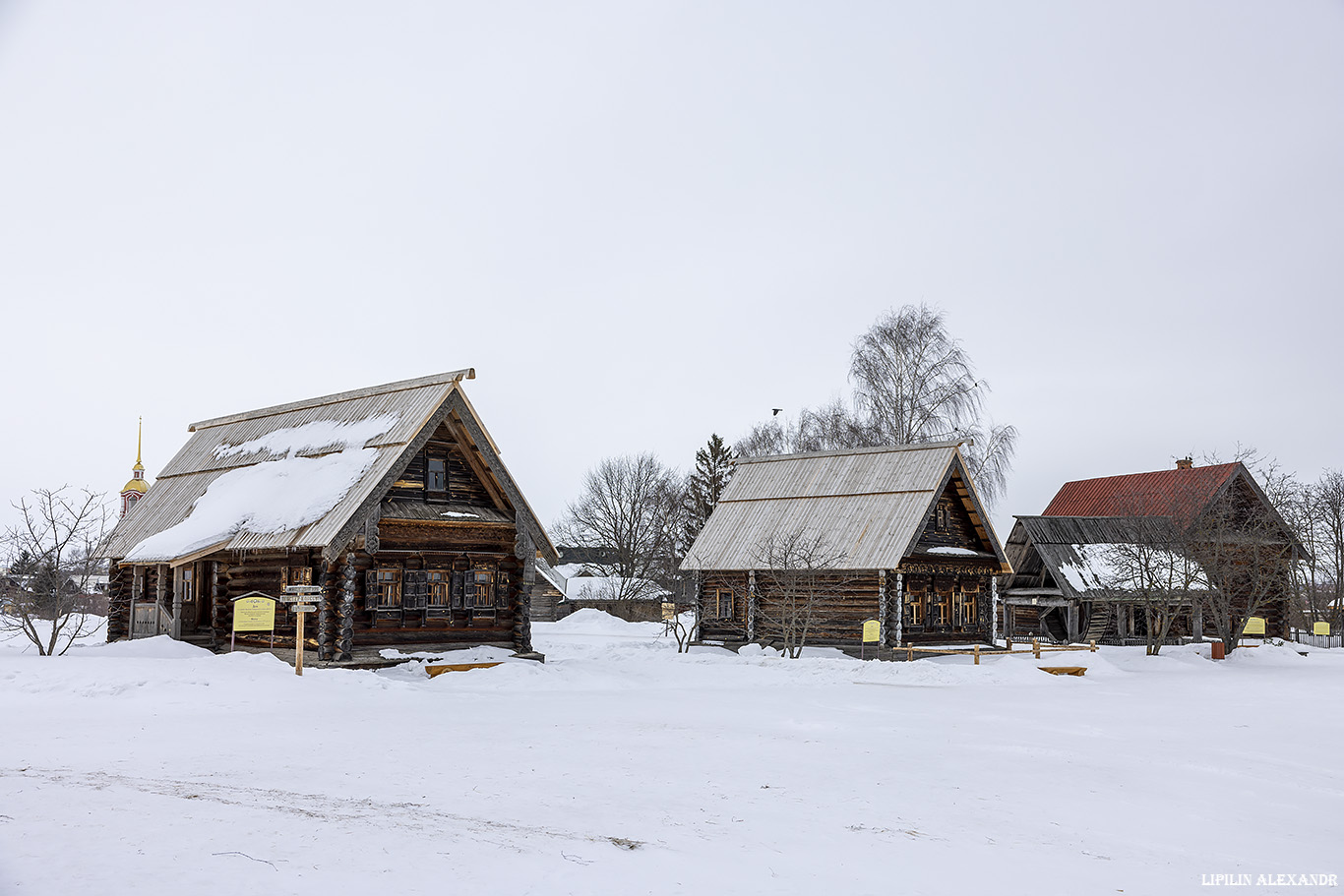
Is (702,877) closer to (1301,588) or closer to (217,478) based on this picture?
(217,478)

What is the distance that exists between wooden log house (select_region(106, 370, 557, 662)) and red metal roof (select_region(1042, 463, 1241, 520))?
82.5 ft

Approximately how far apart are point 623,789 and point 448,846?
300 centimetres

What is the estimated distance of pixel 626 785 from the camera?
11695mm

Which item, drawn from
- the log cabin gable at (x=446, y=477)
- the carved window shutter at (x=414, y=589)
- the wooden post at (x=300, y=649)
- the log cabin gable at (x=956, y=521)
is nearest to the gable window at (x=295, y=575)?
the wooden post at (x=300, y=649)

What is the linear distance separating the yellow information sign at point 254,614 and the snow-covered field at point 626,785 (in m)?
0.73

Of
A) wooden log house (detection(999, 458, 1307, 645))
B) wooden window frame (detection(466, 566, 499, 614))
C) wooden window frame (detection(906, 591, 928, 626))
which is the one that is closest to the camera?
wooden window frame (detection(466, 566, 499, 614))

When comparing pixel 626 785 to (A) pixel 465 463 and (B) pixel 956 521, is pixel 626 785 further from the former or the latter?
(B) pixel 956 521

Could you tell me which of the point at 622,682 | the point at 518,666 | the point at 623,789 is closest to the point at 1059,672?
the point at 622,682

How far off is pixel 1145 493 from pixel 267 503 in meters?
37.7

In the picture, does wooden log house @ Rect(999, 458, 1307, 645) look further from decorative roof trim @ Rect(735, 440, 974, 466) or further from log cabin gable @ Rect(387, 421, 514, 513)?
log cabin gable @ Rect(387, 421, 514, 513)

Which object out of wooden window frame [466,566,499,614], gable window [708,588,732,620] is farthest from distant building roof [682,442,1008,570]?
wooden window frame [466,566,499,614]

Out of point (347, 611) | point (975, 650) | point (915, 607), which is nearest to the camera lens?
point (347, 611)

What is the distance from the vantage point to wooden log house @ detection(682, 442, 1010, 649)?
30.8 m

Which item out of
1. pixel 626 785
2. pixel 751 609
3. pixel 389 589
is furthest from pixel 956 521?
pixel 626 785
